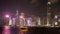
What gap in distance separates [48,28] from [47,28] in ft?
1.55

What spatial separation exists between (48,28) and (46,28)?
0.63 metres

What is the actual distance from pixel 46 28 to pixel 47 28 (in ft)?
0.72

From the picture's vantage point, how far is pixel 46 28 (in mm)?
43906

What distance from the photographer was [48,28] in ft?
142

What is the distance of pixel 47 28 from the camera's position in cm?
4384
